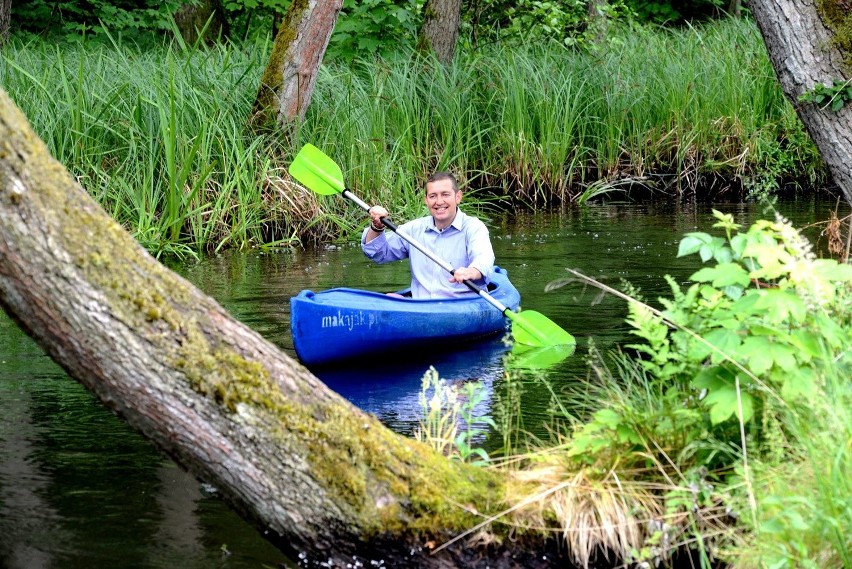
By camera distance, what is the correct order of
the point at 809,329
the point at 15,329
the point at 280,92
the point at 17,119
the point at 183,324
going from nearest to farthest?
the point at 17,119, the point at 183,324, the point at 809,329, the point at 15,329, the point at 280,92

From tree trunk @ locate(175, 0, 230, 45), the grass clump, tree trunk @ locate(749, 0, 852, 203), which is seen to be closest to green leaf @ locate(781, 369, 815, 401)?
the grass clump

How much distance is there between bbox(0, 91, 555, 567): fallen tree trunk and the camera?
2.42 metres

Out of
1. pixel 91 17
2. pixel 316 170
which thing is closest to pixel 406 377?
pixel 316 170

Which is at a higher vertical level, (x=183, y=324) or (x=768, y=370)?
(x=183, y=324)

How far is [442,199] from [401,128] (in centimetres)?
377

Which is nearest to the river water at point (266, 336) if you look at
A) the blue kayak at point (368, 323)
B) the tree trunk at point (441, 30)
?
the blue kayak at point (368, 323)

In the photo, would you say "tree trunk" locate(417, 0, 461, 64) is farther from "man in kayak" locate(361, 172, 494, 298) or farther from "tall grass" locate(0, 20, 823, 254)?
"man in kayak" locate(361, 172, 494, 298)

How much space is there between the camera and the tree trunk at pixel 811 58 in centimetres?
430

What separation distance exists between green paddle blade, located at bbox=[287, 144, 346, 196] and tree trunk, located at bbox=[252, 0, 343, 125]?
2.22 meters

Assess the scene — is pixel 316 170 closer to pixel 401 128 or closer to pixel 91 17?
pixel 401 128

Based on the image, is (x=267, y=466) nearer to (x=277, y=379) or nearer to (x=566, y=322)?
(x=277, y=379)

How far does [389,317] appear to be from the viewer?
5.86m

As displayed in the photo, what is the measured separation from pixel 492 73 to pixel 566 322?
501 cm

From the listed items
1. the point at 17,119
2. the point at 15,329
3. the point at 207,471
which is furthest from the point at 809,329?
the point at 15,329
